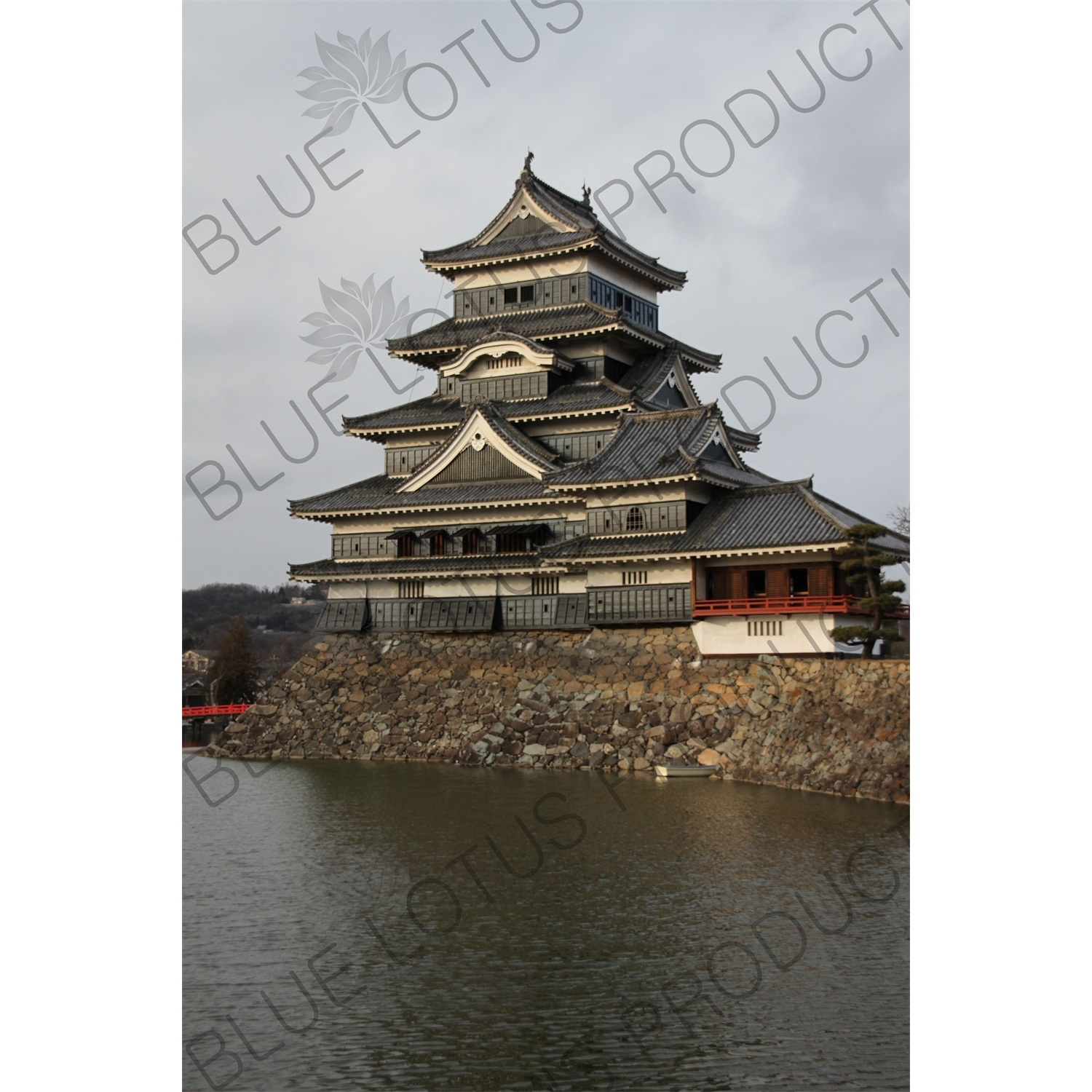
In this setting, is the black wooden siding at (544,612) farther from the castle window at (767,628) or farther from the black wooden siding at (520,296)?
the black wooden siding at (520,296)

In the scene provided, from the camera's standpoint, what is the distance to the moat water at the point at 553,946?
13883 mm

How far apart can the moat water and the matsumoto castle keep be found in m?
8.71

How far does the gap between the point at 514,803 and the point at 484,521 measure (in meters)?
15.4

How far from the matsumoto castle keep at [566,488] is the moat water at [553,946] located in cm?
871

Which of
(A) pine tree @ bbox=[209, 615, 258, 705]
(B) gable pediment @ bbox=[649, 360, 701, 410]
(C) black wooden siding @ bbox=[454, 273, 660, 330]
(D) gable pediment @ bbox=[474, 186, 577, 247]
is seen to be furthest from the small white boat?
(A) pine tree @ bbox=[209, 615, 258, 705]

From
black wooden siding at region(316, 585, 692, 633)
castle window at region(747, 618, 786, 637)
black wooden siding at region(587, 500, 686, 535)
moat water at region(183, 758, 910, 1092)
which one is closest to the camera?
moat water at region(183, 758, 910, 1092)

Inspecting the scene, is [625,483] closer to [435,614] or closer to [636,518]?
[636,518]

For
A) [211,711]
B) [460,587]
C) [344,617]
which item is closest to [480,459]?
[460,587]

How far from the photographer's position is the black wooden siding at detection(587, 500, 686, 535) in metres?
37.0

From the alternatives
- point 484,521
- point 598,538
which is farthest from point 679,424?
point 484,521

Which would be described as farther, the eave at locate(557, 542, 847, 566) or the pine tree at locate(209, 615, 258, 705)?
the pine tree at locate(209, 615, 258, 705)

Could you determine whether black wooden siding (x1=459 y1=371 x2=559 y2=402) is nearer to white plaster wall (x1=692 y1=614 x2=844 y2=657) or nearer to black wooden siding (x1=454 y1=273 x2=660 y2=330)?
black wooden siding (x1=454 y1=273 x2=660 y2=330)

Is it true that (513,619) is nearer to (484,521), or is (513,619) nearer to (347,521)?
(484,521)

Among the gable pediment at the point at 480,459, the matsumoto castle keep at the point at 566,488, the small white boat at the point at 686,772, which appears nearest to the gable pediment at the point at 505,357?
the matsumoto castle keep at the point at 566,488
